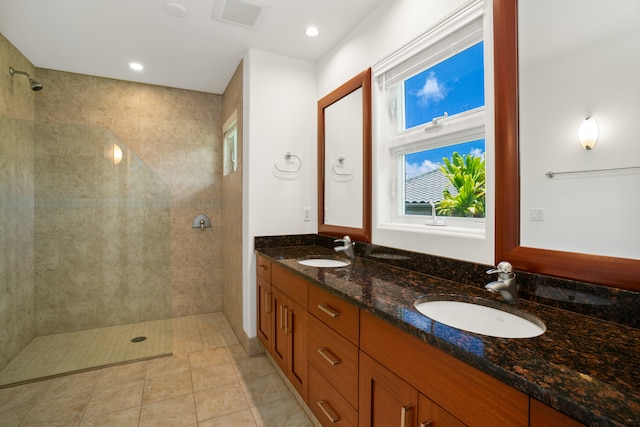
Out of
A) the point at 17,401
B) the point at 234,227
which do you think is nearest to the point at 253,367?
the point at 234,227

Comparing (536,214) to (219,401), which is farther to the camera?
(219,401)

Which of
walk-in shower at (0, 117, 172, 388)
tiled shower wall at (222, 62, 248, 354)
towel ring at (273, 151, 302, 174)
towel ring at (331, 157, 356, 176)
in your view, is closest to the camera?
towel ring at (331, 157, 356, 176)

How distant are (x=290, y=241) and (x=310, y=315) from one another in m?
1.09

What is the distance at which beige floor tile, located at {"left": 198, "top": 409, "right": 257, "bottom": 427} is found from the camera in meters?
1.79

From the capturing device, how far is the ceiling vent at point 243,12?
198cm

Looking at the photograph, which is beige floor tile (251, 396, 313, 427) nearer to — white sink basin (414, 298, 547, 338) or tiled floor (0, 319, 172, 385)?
white sink basin (414, 298, 547, 338)

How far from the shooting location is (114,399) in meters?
2.04

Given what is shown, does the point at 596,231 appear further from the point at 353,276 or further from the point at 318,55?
the point at 318,55

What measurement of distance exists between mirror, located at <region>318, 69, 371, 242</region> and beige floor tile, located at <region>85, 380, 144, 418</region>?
1.75 m

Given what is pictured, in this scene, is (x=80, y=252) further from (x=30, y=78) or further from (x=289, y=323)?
(x=289, y=323)

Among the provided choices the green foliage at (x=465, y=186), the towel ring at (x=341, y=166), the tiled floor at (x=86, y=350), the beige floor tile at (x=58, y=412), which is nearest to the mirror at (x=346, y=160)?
the towel ring at (x=341, y=166)

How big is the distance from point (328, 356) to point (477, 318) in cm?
68

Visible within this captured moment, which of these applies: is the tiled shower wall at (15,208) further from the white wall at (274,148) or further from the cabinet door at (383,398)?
the cabinet door at (383,398)

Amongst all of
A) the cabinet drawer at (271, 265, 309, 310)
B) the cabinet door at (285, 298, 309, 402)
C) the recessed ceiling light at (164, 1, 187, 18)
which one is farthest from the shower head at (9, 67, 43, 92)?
the cabinet door at (285, 298, 309, 402)
